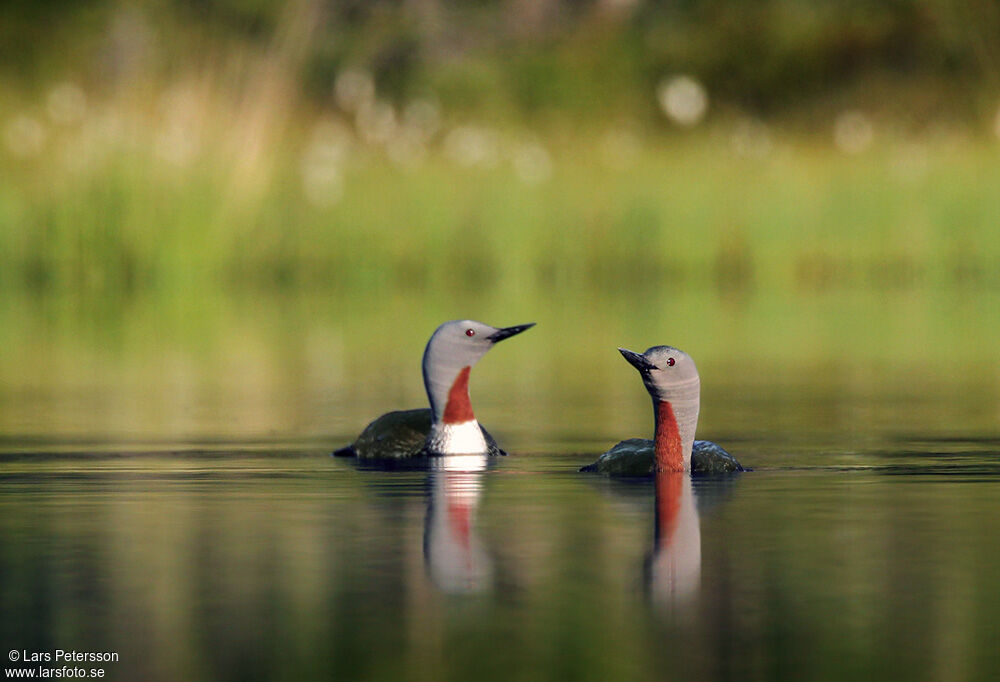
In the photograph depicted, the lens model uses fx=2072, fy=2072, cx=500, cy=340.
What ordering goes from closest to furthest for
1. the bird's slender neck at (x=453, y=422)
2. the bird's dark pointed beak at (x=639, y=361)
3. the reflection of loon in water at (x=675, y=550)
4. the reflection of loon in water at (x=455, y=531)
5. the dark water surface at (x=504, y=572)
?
1. the dark water surface at (x=504, y=572)
2. the reflection of loon in water at (x=675, y=550)
3. the reflection of loon in water at (x=455, y=531)
4. the bird's dark pointed beak at (x=639, y=361)
5. the bird's slender neck at (x=453, y=422)

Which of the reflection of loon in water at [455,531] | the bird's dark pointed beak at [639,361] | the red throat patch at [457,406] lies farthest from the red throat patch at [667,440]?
the red throat patch at [457,406]

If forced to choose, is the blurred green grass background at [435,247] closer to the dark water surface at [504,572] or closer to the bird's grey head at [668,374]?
the bird's grey head at [668,374]

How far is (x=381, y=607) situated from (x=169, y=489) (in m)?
2.13

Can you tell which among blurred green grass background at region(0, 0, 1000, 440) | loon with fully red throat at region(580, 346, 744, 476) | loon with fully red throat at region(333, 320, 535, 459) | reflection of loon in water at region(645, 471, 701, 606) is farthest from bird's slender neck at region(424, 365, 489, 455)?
blurred green grass background at region(0, 0, 1000, 440)

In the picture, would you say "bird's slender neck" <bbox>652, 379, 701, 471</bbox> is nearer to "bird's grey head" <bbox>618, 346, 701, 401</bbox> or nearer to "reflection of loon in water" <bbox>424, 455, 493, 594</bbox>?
"bird's grey head" <bbox>618, 346, 701, 401</bbox>

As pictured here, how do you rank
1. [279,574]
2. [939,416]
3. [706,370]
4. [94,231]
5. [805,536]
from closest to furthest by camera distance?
[279,574]
[805,536]
[939,416]
[706,370]
[94,231]

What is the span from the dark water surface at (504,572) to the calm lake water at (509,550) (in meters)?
0.01

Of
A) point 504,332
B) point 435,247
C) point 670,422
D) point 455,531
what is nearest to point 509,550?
point 455,531

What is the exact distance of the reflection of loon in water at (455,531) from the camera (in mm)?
4402

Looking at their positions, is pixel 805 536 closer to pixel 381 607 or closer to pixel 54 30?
pixel 381 607

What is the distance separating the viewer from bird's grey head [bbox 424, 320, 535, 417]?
7.19 meters

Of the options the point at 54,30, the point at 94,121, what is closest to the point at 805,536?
the point at 94,121

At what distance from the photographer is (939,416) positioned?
325 inches

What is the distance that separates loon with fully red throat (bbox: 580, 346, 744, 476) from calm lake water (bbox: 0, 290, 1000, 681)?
17 centimetres
